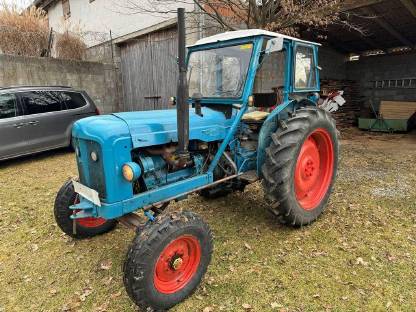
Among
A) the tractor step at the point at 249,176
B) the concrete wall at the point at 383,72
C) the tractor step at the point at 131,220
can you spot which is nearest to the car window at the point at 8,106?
the tractor step at the point at 131,220

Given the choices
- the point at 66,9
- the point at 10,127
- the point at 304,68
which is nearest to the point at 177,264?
the point at 304,68

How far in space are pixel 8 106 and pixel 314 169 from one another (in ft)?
19.0

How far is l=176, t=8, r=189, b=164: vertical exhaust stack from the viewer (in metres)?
2.05

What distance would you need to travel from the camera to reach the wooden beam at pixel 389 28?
25.0 feet

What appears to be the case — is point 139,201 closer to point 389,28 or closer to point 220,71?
point 220,71

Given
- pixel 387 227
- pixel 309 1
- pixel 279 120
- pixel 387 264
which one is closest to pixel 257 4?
pixel 309 1

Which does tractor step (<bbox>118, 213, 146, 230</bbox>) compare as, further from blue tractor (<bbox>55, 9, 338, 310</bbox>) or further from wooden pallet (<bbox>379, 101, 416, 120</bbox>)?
wooden pallet (<bbox>379, 101, 416, 120</bbox>)

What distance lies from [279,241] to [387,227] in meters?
1.24

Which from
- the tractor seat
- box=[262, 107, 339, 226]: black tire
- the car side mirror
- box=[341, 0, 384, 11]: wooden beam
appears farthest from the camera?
box=[341, 0, 384, 11]: wooden beam

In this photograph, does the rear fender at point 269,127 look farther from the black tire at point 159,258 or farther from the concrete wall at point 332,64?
the concrete wall at point 332,64

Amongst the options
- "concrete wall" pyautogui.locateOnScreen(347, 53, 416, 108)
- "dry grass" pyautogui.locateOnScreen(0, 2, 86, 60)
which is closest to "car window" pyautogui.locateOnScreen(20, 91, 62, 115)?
"dry grass" pyautogui.locateOnScreen(0, 2, 86, 60)

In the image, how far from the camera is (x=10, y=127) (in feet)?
20.0

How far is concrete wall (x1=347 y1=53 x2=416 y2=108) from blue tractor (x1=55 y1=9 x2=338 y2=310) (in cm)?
881

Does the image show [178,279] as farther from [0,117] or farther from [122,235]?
[0,117]
